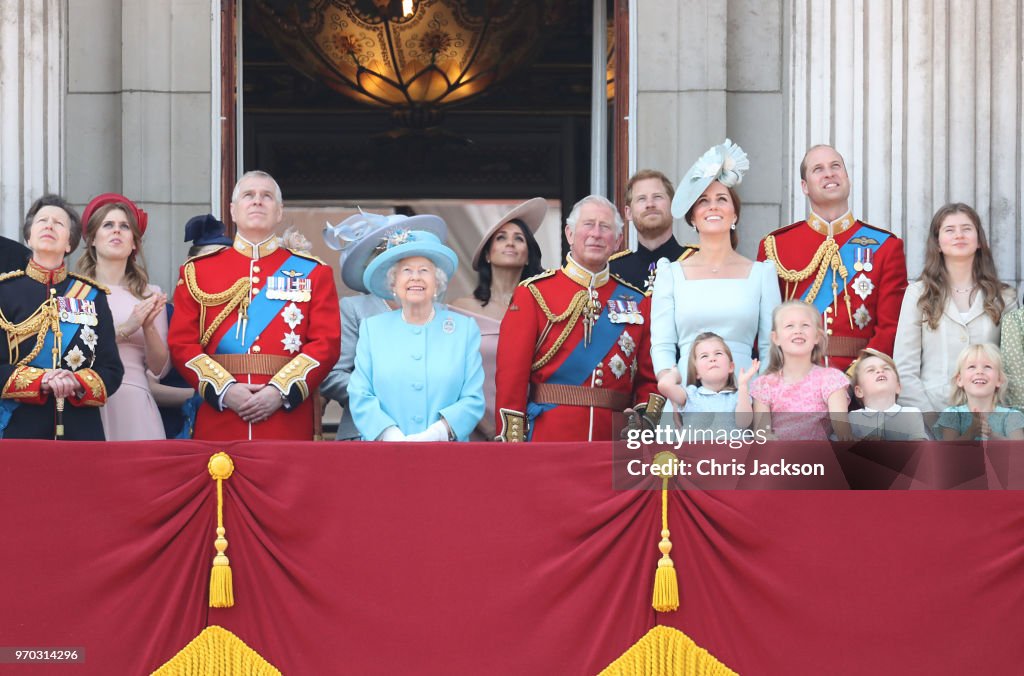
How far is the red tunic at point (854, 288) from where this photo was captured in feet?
23.3

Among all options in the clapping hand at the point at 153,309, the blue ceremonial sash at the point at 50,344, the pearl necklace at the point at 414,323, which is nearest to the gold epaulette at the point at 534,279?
the pearl necklace at the point at 414,323

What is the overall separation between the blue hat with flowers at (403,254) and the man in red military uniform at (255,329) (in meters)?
0.23

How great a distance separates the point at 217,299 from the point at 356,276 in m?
0.94

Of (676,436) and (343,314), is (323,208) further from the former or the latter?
(676,436)

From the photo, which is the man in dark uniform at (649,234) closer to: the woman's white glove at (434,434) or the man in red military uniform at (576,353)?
the man in red military uniform at (576,353)

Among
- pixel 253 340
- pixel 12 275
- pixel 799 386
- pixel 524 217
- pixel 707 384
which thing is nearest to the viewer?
pixel 799 386

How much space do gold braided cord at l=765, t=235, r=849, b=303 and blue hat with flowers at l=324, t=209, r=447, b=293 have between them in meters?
1.48

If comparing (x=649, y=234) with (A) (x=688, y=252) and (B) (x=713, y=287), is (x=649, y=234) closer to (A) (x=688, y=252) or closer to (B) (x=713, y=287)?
(A) (x=688, y=252)

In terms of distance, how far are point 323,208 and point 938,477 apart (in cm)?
878

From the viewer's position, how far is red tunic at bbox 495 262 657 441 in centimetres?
689

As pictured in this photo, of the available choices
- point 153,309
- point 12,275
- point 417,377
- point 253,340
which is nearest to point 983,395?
point 417,377

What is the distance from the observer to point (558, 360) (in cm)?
703

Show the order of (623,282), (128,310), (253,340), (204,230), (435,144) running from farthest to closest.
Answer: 1. (435,144)
2. (204,230)
3. (623,282)
4. (128,310)
5. (253,340)

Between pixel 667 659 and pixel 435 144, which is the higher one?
pixel 435 144
